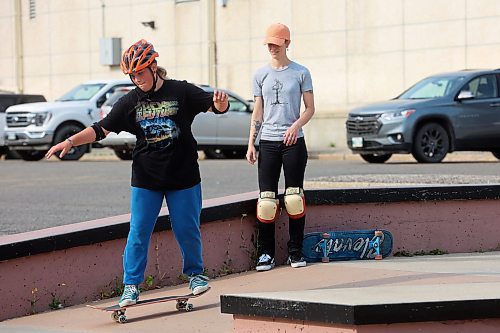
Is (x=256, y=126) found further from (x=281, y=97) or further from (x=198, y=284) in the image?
(x=198, y=284)

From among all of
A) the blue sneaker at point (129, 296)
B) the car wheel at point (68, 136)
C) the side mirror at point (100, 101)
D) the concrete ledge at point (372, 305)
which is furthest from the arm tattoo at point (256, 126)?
the side mirror at point (100, 101)

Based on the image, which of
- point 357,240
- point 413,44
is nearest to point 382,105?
point 413,44

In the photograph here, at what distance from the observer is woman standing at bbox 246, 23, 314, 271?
9453mm

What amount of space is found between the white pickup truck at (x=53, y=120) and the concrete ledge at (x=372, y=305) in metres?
20.3

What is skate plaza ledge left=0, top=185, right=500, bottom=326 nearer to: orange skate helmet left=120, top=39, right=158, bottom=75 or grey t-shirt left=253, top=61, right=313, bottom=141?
grey t-shirt left=253, top=61, right=313, bottom=141

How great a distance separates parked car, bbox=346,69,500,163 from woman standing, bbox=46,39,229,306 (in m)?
13.8

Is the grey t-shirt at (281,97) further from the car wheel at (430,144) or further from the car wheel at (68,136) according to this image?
the car wheel at (68,136)

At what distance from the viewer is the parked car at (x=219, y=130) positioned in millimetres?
26094

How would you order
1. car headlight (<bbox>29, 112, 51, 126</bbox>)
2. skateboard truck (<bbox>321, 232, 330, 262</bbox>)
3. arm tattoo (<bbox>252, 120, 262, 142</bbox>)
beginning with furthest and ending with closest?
car headlight (<bbox>29, 112, 51, 126</bbox>), skateboard truck (<bbox>321, 232, 330, 262</bbox>), arm tattoo (<bbox>252, 120, 262, 142</bbox>)

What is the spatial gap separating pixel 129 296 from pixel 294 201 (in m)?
1.97

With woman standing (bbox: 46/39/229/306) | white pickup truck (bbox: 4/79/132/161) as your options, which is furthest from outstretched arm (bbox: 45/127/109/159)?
white pickup truck (bbox: 4/79/132/161)

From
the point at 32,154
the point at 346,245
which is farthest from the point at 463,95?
the point at 346,245

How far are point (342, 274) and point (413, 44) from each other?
69.7 feet

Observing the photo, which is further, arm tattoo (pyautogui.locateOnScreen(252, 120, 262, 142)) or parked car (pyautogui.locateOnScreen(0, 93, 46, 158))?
parked car (pyautogui.locateOnScreen(0, 93, 46, 158))
